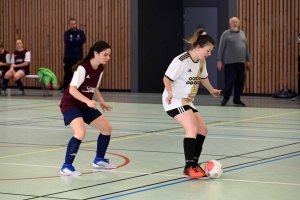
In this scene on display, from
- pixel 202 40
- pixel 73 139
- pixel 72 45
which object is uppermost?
pixel 202 40

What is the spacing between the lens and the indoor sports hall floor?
5.84 meters

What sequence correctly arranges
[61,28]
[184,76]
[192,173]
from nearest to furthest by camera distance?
[192,173] < [184,76] < [61,28]

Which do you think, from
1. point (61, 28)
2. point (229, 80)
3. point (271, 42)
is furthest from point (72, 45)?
point (229, 80)

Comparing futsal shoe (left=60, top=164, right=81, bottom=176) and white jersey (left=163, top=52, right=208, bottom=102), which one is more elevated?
→ white jersey (left=163, top=52, right=208, bottom=102)

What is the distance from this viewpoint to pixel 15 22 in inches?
878

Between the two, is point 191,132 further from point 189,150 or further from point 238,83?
point 238,83

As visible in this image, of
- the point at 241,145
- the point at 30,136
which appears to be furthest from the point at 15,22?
the point at 241,145

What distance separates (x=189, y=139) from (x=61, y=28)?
50.2ft

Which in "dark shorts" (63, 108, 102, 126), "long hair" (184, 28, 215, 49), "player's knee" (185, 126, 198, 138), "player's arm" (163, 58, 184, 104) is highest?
"long hair" (184, 28, 215, 49)

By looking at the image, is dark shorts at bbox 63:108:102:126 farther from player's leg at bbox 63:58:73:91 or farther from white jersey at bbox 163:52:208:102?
player's leg at bbox 63:58:73:91

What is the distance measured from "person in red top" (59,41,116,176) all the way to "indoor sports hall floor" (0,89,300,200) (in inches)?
8.4

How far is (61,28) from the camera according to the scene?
21.4 m

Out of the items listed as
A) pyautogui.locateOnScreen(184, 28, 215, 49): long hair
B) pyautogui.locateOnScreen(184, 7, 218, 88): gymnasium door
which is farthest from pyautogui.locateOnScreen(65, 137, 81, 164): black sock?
pyautogui.locateOnScreen(184, 7, 218, 88): gymnasium door

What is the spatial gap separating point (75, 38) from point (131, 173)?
1259 cm
